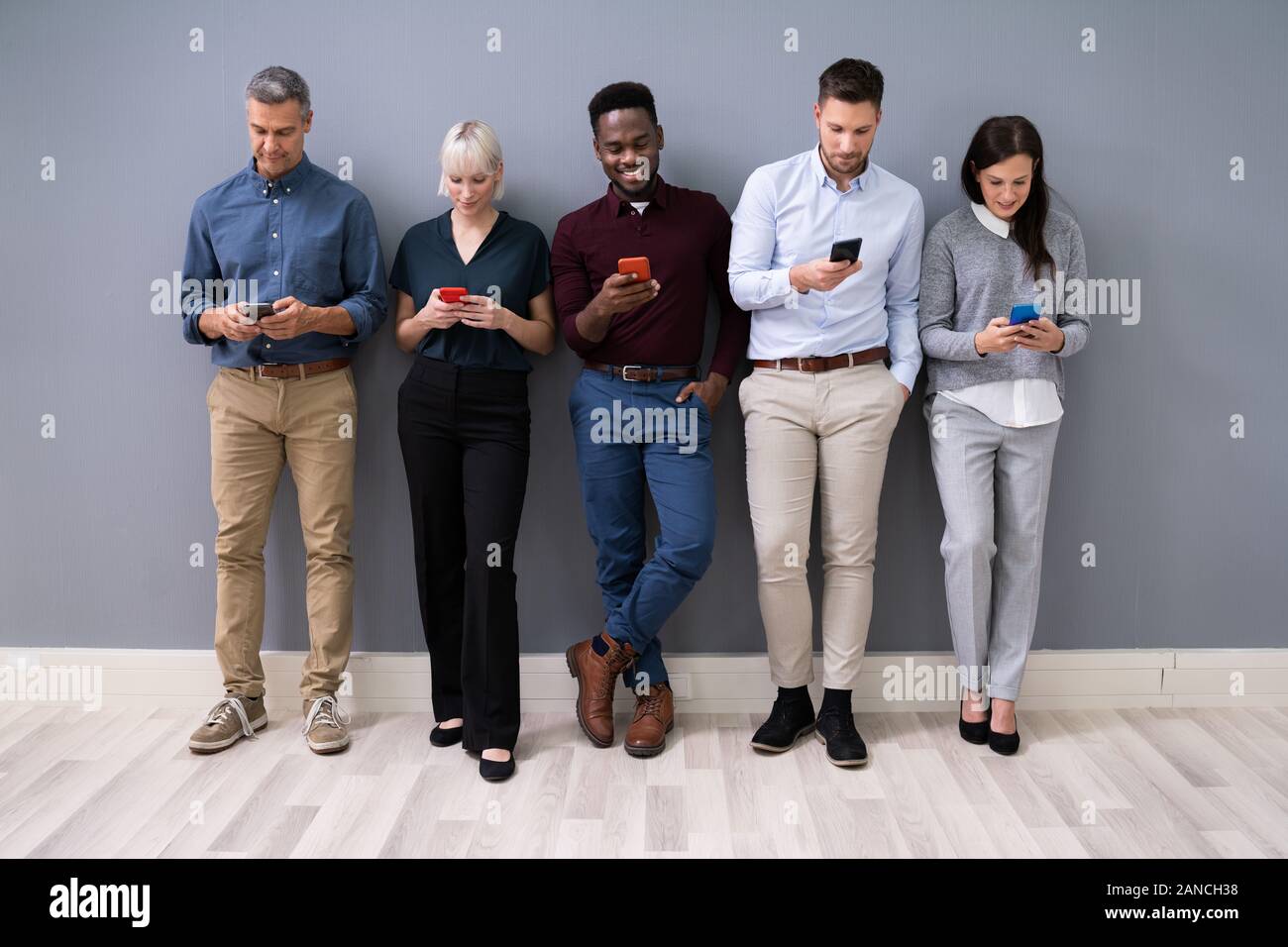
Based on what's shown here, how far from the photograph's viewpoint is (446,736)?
3232mm

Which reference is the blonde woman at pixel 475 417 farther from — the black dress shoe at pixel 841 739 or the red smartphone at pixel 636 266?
the black dress shoe at pixel 841 739

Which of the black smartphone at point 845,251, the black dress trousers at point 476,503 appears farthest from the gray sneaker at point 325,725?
the black smartphone at point 845,251

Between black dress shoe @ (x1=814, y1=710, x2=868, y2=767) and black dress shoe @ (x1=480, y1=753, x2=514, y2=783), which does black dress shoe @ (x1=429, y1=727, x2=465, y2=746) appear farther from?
black dress shoe @ (x1=814, y1=710, x2=868, y2=767)

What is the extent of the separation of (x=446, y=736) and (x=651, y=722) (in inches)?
23.3

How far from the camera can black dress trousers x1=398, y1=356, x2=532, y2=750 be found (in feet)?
10.1

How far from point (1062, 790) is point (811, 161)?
71.2 inches

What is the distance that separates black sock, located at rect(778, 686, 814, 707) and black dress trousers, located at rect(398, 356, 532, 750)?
77 centimetres

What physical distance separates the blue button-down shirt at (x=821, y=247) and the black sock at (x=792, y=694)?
3.08 ft

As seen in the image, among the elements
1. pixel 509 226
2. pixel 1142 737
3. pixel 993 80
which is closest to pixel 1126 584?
pixel 1142 737

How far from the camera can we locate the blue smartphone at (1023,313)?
296 cm

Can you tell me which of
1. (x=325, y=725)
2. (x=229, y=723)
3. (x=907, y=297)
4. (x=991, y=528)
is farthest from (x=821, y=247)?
(x=229, y=723)

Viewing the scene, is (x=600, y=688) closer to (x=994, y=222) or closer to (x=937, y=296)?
(x=937, y=296)

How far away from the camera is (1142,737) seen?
129 inches

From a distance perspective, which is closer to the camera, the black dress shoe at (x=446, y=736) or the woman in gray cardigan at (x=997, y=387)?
the woman in gray cardigan at (x=997, y=387)
